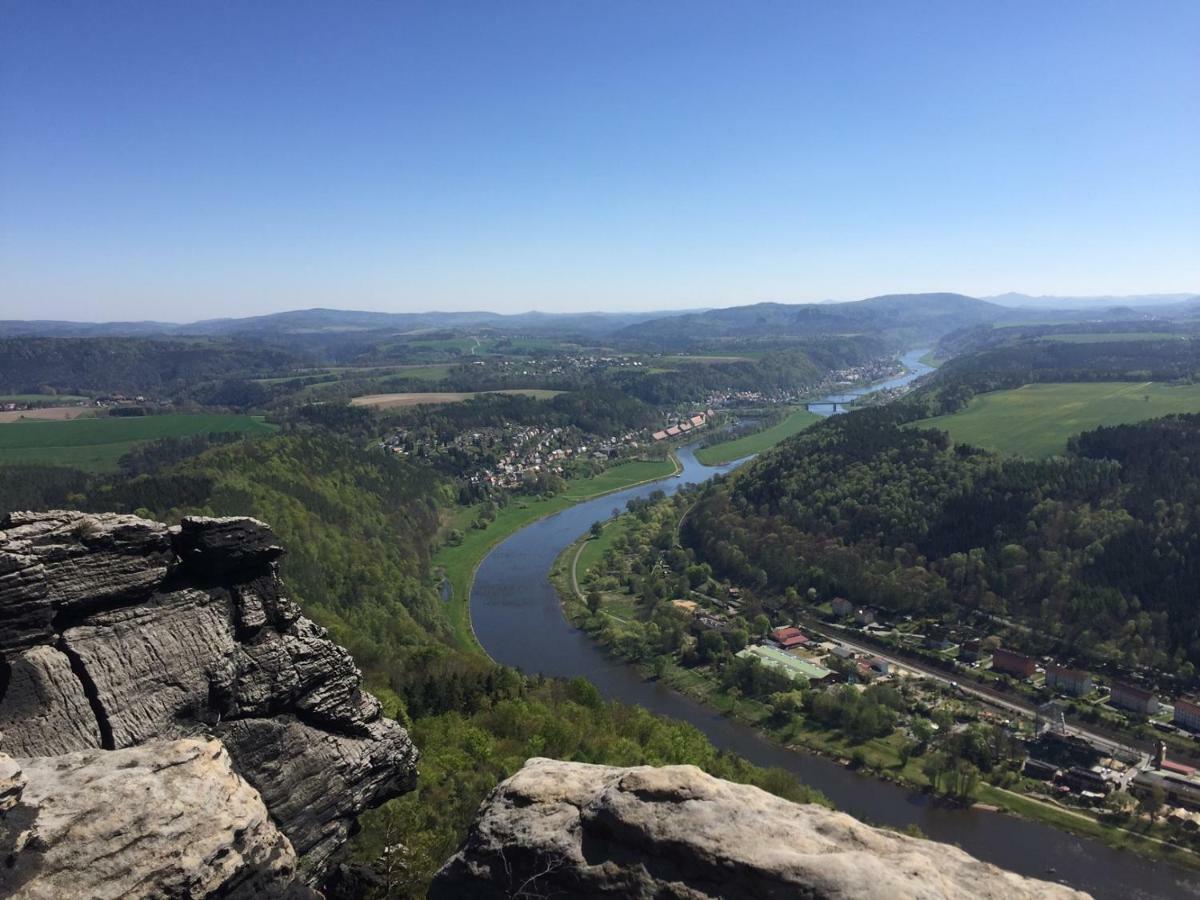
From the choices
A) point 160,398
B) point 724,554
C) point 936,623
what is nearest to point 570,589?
point 724,554

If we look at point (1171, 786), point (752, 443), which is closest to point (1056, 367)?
point (752, 443)

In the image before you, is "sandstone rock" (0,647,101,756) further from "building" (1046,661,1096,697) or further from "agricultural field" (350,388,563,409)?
"agricultural field" (350,388,563,409)

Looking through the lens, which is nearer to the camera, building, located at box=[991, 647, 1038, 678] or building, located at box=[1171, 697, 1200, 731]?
building, located at box=[1171, 697, 1200, 731]

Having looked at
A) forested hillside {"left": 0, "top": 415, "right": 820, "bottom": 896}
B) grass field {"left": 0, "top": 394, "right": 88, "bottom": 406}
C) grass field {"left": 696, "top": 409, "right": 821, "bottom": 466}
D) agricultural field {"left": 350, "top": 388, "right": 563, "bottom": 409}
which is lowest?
grass field {"left": 696, "top": 409, "right": 821, "bottom": 466}

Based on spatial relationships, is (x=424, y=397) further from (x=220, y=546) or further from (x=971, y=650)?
(x=220, y=546)

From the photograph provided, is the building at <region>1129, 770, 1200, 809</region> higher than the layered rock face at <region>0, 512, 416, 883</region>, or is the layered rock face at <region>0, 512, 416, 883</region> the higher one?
the layered rock face at <region>0, 512, 416, 883</region>

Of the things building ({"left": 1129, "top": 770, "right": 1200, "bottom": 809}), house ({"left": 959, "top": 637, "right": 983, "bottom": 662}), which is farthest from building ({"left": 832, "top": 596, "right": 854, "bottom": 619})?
building ({"left": 1129, "top": 770, "right": 1200, "bottom": 809})
